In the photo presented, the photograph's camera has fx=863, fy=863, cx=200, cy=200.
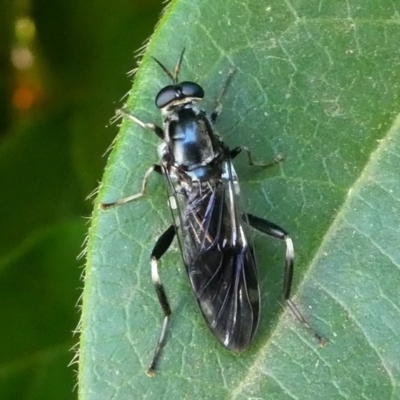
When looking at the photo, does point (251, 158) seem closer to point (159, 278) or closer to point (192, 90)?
point (192, 90)

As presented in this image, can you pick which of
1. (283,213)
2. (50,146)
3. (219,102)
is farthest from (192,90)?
(50,146)

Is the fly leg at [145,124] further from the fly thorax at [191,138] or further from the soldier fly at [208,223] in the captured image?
the fly thorax at [191,138]

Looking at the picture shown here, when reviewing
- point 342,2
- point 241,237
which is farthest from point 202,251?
point 342,2

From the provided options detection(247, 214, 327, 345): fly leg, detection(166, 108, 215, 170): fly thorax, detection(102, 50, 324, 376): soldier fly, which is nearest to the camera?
detection(247, 214, 327, 345): fly leg

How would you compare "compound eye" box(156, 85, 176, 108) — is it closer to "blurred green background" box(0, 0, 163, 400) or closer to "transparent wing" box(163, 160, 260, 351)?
"transparent wing" box(163, 160, 260, 351)

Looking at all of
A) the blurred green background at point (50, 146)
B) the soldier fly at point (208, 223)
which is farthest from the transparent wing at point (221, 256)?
the blurred green background at point (50, 146)

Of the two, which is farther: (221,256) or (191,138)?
(191,138)

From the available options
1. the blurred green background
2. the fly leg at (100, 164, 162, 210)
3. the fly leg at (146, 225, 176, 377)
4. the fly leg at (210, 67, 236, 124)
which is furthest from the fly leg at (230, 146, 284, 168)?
the blurred green background
